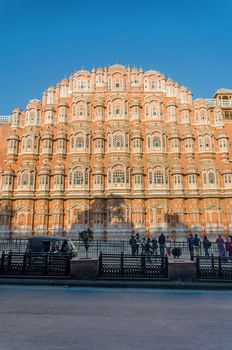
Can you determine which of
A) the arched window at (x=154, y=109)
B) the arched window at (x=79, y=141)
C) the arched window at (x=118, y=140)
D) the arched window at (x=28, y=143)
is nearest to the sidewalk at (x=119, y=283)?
the arched window at (x=118, y=140)

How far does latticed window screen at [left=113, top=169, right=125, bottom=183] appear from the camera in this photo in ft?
111

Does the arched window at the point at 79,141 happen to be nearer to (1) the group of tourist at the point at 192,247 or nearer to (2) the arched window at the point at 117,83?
(2) the arched window at the point at 117,83

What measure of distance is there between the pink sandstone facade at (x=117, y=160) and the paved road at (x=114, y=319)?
23.4 metres

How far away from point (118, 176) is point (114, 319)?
91.8ft

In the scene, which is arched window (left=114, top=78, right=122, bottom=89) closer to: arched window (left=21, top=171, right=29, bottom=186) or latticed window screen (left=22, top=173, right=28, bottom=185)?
arched window (left=21, top=171, right=29, bottom=186)

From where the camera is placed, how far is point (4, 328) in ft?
18.2

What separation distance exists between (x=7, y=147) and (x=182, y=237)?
26.2m

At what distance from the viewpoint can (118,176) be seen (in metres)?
34.0

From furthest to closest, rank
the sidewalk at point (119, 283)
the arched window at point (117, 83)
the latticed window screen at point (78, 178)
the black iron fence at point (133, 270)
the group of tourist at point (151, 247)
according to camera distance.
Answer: the arched window at point (117, 83)
the latticed window screen at point (78, 178)
the group of tourist at point (151, 247)
the black iron fence at point (133, 270)
the sidewalk at point (119, 283)

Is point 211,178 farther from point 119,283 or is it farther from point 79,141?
point 119,283

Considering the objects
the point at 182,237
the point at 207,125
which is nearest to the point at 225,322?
the point at 182,237

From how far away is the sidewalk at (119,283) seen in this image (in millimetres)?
9867

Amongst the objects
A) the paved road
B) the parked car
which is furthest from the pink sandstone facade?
the paved road

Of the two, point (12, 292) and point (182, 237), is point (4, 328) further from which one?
point (182, 237)
